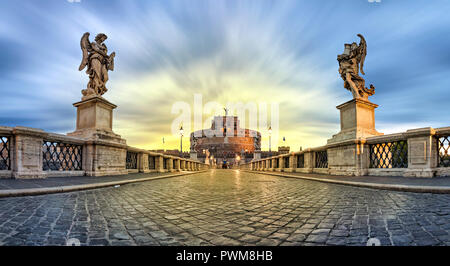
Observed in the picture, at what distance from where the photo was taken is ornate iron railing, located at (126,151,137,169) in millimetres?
13430

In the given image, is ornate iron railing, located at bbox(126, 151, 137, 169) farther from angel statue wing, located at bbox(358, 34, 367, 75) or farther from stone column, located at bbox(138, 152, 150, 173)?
angel statue wing, located at bbox(358, 34, 367, 75)

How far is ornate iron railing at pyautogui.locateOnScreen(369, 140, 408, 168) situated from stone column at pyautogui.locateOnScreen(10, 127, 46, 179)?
45.2 feet

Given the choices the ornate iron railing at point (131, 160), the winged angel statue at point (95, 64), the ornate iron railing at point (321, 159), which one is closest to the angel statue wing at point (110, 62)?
the winged angel statue at point (95, 64)

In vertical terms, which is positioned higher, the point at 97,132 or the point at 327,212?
the point at 97,132

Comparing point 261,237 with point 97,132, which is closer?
point 261,237

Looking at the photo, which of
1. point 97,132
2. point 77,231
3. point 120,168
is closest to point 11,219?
point 77,231

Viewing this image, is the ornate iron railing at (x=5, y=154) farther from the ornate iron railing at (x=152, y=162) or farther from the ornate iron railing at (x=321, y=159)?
the ornate iron railing at (x=321, y=159)

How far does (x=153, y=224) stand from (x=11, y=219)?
1.94m

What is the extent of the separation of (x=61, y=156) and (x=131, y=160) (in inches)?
202

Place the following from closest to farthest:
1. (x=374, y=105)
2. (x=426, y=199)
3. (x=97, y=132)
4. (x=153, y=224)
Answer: (x=153, y=224)
(x=426, y=199)
(x=97, y=132)
(x=374, y=105)

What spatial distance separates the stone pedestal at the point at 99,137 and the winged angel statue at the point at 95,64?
75 cm

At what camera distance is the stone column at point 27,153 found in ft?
22.6

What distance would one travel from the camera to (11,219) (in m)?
2.83
